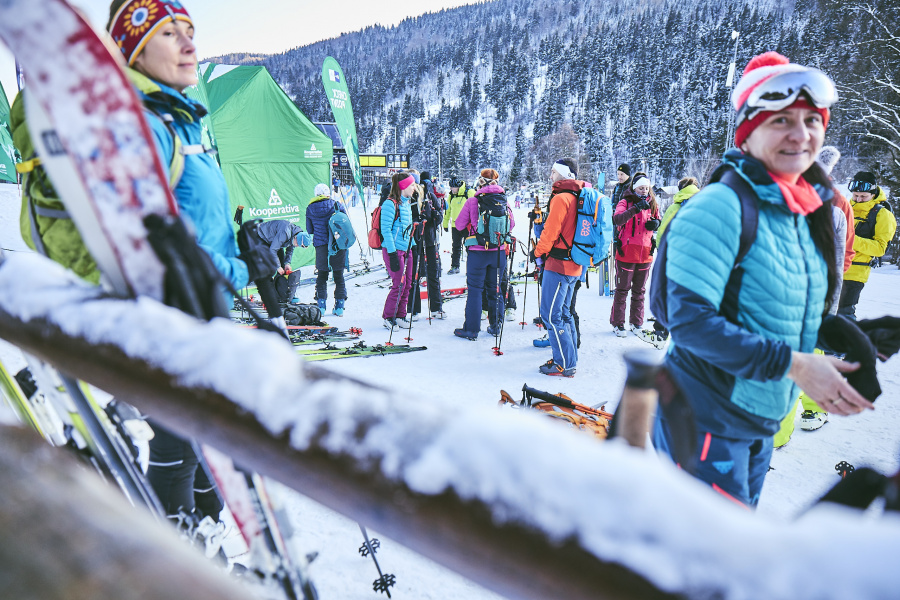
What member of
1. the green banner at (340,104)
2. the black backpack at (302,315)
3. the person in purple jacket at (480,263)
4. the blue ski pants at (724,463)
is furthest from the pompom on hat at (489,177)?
the green banner at (340,104)

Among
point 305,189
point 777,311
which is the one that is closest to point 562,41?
point 305,189

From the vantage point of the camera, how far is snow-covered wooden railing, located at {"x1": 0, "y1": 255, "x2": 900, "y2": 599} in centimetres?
29

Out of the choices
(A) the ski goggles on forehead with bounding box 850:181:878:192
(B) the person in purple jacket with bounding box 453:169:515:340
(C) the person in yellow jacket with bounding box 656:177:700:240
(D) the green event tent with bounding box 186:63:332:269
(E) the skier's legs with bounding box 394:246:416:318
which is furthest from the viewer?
(D) the green event tent with bounding box 186:63:332:269

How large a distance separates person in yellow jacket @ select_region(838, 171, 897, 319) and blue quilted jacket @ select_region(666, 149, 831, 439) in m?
4.06

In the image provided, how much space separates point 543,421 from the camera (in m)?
0.41

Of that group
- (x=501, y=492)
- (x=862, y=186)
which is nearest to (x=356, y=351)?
(x=501, y=492)

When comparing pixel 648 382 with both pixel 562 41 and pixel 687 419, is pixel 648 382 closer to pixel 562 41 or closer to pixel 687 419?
pixel 687 419

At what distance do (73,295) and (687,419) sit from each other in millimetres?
958

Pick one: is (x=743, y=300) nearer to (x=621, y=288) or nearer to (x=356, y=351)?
(x=356, y=351)

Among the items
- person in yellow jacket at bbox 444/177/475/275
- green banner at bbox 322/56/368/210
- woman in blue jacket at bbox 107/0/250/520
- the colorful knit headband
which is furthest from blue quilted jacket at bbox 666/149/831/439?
green banner at bbox 322/56/368/210

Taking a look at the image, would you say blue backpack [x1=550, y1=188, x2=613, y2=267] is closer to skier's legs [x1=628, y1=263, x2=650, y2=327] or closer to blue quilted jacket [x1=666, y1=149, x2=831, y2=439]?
skier's legs [x1=628, y1=263, x2=650, y2=327]

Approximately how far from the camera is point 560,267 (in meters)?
4.41

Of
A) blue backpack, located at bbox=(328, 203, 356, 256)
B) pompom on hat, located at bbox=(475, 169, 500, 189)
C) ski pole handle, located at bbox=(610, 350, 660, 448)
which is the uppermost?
ski pole handle, located at bbox=(610, 350, 660, 448)

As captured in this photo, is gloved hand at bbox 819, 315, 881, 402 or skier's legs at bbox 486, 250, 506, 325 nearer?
gloved hand at bbox 819, 315, 881, 402
